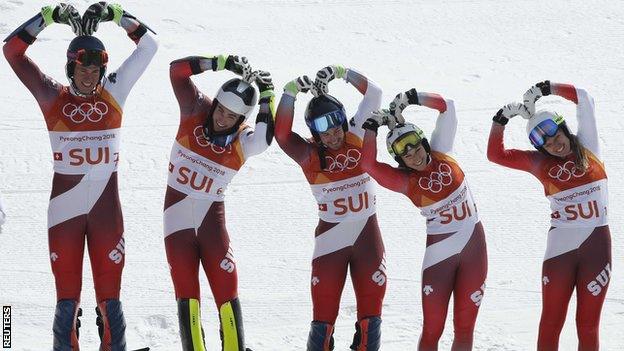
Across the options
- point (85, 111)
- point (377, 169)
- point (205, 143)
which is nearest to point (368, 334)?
point (377, 169)

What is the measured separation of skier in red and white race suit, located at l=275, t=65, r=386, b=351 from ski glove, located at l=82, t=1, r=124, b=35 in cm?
143

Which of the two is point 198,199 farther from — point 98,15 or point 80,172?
point 98,15

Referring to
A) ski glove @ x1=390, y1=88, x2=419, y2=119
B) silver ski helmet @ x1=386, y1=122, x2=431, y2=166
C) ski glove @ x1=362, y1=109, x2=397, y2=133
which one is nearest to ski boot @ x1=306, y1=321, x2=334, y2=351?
silver ski helmet @ x1=386, y1=122, x2=431, y2=166

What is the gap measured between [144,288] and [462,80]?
19.7 feet

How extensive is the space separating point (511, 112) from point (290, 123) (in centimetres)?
171

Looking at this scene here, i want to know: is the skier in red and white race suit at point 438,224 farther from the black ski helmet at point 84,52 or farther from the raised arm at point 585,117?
the black ski helmet at point 84,52

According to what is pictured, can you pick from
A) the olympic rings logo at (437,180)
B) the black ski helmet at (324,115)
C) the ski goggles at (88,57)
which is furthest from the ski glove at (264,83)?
the olympic rings logo at (437,180)

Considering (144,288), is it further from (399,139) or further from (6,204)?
(399,139)


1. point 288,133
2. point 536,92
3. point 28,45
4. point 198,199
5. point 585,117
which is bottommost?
point 198,199

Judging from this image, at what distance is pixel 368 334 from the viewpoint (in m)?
9.80

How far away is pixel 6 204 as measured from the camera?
1284cm

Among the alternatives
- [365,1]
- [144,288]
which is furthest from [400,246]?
[365,1]

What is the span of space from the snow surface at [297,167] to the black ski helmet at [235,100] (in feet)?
6.70

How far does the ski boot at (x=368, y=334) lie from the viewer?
9789mm
